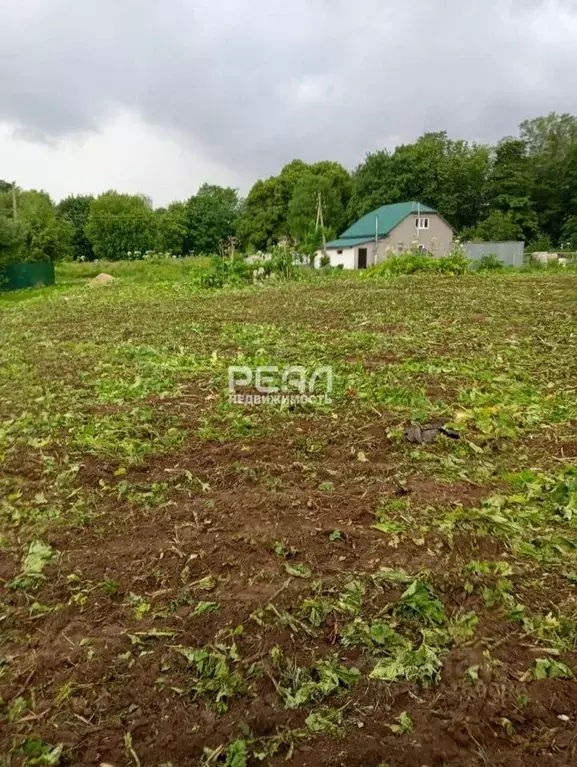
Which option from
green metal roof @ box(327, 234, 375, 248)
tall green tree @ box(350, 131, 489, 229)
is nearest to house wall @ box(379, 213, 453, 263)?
green metal roof @ box(327, 234, 375, 248)

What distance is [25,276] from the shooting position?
1989 cm

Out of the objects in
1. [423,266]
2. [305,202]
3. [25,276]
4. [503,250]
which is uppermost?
[305,202]

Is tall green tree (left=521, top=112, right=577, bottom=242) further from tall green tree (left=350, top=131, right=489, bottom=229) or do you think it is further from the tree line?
tall green tree (left=350, top=131, right=489, bottom=229)

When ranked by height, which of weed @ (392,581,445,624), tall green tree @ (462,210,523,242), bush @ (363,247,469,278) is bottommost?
weed @ (392,581,445,624)

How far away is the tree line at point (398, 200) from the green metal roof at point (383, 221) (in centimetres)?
435

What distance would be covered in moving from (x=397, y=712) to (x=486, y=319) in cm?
708

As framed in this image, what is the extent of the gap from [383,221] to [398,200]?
820 cm

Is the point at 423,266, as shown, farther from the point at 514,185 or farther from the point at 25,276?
the point at 514,185

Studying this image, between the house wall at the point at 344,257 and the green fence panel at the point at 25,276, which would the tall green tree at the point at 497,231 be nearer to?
the house wall at the point at 344,257

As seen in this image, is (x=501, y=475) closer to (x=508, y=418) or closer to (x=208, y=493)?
(x=508, y=418)

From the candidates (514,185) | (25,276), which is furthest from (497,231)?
(25,276)

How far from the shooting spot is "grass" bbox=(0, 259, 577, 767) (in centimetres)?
171

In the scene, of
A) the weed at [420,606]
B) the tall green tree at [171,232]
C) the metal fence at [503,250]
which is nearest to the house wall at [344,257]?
the metal fence at [503,250]

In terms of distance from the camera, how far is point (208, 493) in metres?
3.18
